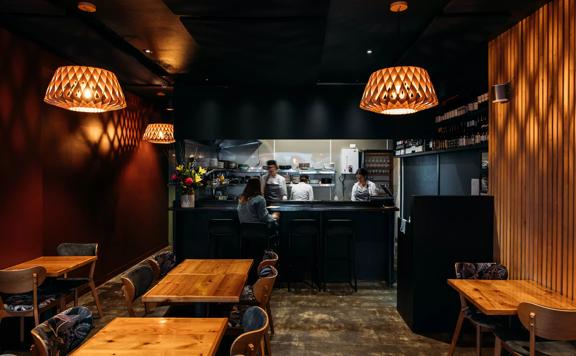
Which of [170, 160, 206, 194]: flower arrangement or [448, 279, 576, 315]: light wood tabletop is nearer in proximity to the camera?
[448, 279, 576, 315]: light wood tabletop

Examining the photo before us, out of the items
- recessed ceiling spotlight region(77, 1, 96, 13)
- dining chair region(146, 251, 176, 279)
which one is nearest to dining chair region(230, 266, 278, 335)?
dining chair region(146, 251, 176, 279)

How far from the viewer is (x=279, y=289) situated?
564 centimetres

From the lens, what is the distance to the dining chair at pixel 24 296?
328cm

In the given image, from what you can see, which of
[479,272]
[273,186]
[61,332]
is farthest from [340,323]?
[273,186]

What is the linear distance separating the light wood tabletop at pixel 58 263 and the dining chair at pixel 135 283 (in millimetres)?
1008

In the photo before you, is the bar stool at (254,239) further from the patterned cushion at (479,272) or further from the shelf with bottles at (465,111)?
the shelf with bottles at (465,111)

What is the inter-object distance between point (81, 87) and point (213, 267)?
1.90 m

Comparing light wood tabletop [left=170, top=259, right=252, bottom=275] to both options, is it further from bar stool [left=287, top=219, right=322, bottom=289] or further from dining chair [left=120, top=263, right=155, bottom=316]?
bar stool [left=287, top=219, right=322, bottom=289]

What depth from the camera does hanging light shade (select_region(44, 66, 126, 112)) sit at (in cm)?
303

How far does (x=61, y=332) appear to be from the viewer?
211 centimetres

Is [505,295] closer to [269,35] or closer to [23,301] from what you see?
[269,35]

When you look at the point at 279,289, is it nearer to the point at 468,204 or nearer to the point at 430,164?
the point at 468,204

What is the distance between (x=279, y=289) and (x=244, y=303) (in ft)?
7.14

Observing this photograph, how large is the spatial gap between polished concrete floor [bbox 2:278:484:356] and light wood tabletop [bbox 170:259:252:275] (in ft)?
2.86
